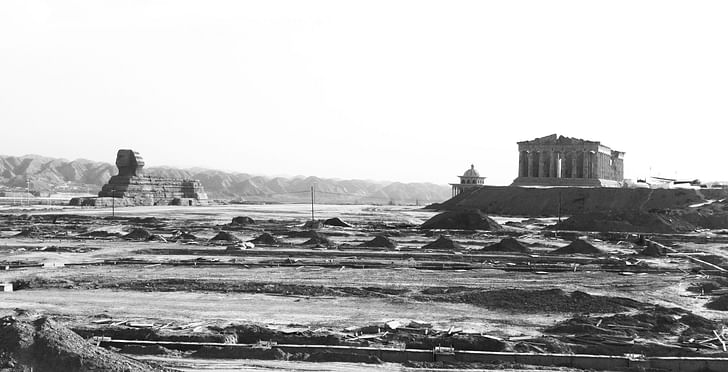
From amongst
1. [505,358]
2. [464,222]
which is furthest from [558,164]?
[505,358]

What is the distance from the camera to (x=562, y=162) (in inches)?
3469

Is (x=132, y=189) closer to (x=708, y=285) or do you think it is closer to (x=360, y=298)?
(x=360, y=298)

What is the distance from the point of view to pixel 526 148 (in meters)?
87.4

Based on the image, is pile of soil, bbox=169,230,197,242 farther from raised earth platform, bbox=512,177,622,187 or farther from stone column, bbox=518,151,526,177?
stone column, bbox=518,151,526,177

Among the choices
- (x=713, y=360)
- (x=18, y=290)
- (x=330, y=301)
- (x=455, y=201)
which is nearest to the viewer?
(x=713, y=360)

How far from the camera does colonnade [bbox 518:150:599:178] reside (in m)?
84.4

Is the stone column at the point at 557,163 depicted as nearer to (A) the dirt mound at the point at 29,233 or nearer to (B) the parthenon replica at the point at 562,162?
(B) the parthenon replica at the point at 562,162

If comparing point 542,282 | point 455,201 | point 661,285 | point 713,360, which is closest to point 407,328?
point 713,360

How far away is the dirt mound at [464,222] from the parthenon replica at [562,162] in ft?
104

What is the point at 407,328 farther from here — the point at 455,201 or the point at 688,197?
the point at 455,201

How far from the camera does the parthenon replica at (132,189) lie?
300 feet

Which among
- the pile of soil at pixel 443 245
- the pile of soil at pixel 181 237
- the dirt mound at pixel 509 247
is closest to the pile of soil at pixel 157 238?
the pile of soil at pixel 181 237

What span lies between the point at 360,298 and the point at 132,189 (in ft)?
259

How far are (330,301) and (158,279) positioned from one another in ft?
23.1
